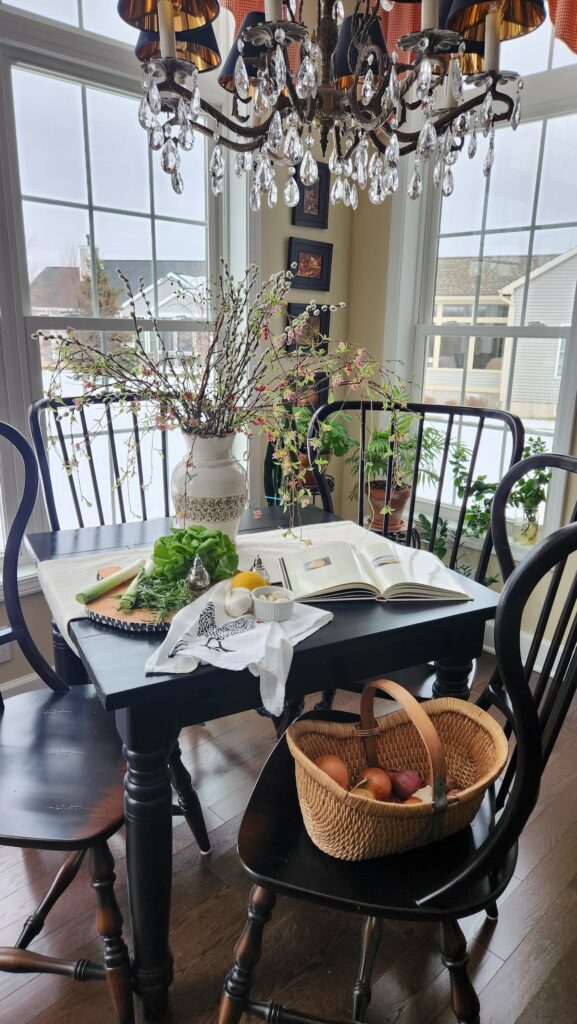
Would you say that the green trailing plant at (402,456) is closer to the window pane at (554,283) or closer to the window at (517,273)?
the window at (517,273)

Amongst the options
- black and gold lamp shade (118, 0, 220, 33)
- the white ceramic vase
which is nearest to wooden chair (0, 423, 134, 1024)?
the white ceramic vase

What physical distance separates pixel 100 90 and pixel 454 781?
241 centimetres

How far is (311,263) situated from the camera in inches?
116

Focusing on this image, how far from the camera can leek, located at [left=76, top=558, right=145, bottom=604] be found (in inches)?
50.3

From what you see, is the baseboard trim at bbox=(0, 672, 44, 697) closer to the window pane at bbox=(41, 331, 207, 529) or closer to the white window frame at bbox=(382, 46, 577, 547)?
the window pane at bbox=(41, 331, 207, 529)

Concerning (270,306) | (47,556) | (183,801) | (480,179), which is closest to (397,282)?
(480,179)

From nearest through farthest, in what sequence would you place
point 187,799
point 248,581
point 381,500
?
point 248,581 → point 187,799 → point 381,500

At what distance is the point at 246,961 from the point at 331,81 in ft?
5.34

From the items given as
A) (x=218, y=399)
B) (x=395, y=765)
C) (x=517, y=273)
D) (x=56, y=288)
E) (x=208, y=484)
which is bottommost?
(x=395, y=765)

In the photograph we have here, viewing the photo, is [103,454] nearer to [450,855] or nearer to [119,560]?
[119,560]

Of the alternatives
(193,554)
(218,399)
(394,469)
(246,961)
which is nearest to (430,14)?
(218,399)

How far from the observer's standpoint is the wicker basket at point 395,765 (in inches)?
38.1

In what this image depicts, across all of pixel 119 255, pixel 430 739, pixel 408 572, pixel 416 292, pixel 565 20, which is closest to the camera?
pixel 430 739

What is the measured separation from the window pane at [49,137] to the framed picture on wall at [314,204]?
919mm
